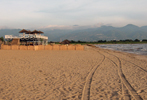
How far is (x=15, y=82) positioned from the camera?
18.9ft

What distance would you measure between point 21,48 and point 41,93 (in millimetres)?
22238

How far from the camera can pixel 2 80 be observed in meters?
6.01

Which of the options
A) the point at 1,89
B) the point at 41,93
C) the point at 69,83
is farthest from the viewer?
the point at 69,83

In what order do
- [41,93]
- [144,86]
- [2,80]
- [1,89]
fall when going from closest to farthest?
[41,93] → [1,89] → [144,86] → [2,80]

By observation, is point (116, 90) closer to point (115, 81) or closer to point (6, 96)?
point (115, 81)

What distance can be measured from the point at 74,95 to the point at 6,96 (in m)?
2.17

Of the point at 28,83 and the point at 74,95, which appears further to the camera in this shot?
the point at 28,83

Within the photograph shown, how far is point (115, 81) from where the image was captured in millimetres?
5910

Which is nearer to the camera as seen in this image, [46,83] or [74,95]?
[74,95]

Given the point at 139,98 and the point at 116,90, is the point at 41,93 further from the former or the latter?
the point at 139,98

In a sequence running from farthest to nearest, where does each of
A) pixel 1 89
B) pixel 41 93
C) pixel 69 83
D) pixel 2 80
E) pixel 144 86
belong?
1. pixel 2 80
2. pixel 69 83
3. pixel 144 86
4. pixel 1 89
5. pixel 41 93

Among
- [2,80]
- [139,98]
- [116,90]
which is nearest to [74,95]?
[116,90]

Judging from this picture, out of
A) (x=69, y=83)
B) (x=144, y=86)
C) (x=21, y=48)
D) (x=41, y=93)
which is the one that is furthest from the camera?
(x=21, y=48)

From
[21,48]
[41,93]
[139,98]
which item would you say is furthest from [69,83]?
[21,48]
